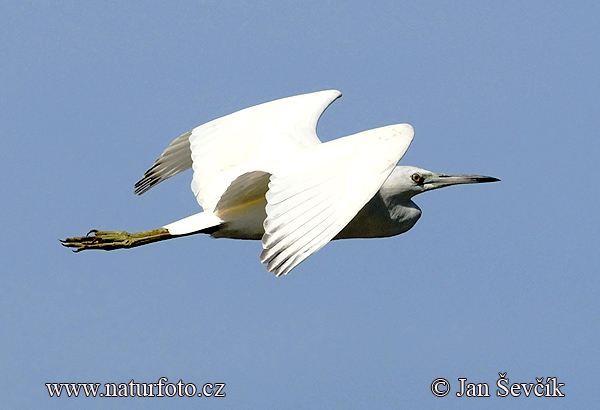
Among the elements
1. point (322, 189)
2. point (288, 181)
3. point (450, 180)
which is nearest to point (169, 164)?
point (450, 180)

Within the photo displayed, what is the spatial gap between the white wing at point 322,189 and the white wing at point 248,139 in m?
1.47

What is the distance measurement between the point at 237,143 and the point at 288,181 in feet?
9.14

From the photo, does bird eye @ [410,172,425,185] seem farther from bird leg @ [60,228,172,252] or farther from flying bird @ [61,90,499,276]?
bird leg @ [60,228,172,252]

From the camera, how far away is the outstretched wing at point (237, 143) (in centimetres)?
1293

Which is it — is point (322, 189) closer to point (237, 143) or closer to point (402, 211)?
point (402, 211)

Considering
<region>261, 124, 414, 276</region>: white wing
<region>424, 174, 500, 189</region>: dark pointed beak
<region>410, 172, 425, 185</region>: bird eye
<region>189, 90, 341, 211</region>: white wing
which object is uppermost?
<region>189, 90, 341, 211</region>: white wing

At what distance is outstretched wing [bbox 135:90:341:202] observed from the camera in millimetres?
12930

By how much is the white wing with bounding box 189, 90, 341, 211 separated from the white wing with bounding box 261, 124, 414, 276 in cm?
147

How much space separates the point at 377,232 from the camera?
12.6 m

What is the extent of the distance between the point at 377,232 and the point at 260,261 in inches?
107

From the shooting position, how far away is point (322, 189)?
1063cm

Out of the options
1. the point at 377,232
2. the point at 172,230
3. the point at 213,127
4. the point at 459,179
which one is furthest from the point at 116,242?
the point at 459,179

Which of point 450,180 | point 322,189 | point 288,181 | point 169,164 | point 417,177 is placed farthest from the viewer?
point 169,164

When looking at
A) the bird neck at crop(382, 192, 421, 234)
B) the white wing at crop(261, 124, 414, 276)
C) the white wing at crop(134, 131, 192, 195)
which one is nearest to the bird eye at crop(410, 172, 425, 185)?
the bird neck at crop(382, 192, 421, 234)
